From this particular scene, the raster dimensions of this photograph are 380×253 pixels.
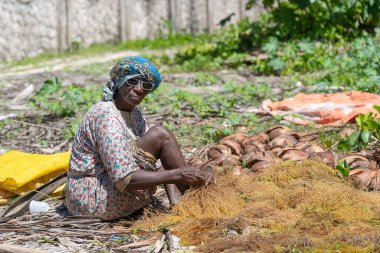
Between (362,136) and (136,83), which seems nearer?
(136,83)

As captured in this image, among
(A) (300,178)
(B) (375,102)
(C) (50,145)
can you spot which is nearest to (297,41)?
(B) (375,102)

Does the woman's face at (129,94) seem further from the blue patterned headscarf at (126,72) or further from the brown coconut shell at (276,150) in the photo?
the brown coconut shell at (276,150)

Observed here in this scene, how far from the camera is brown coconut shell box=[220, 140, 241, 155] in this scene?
546cm

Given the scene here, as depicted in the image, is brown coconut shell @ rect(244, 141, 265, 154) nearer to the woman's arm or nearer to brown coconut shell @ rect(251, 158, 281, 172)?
brown coconut shell @ rect(251, 158, 281, 172)

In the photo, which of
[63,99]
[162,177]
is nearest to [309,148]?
[162,177]

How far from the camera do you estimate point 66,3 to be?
14062mm

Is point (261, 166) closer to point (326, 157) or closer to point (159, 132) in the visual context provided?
point (326, 157)

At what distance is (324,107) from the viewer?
22.5 feet

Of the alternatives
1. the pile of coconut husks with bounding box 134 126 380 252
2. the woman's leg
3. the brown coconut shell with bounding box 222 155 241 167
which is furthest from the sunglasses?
the brown coconut shell with bounding box 222 155 241 167

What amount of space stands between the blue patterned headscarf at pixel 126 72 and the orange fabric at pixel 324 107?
2472 mm

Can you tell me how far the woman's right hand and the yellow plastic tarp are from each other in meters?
1.25

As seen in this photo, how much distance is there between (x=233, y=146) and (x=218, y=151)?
0.13m

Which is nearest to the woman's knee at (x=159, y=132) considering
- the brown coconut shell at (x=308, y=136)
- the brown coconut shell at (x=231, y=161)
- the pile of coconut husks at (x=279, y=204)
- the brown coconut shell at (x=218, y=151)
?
the pile of coconut husks at (x=279, y=204)

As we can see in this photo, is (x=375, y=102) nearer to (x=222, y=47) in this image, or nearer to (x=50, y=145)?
(x=50, y=145)
